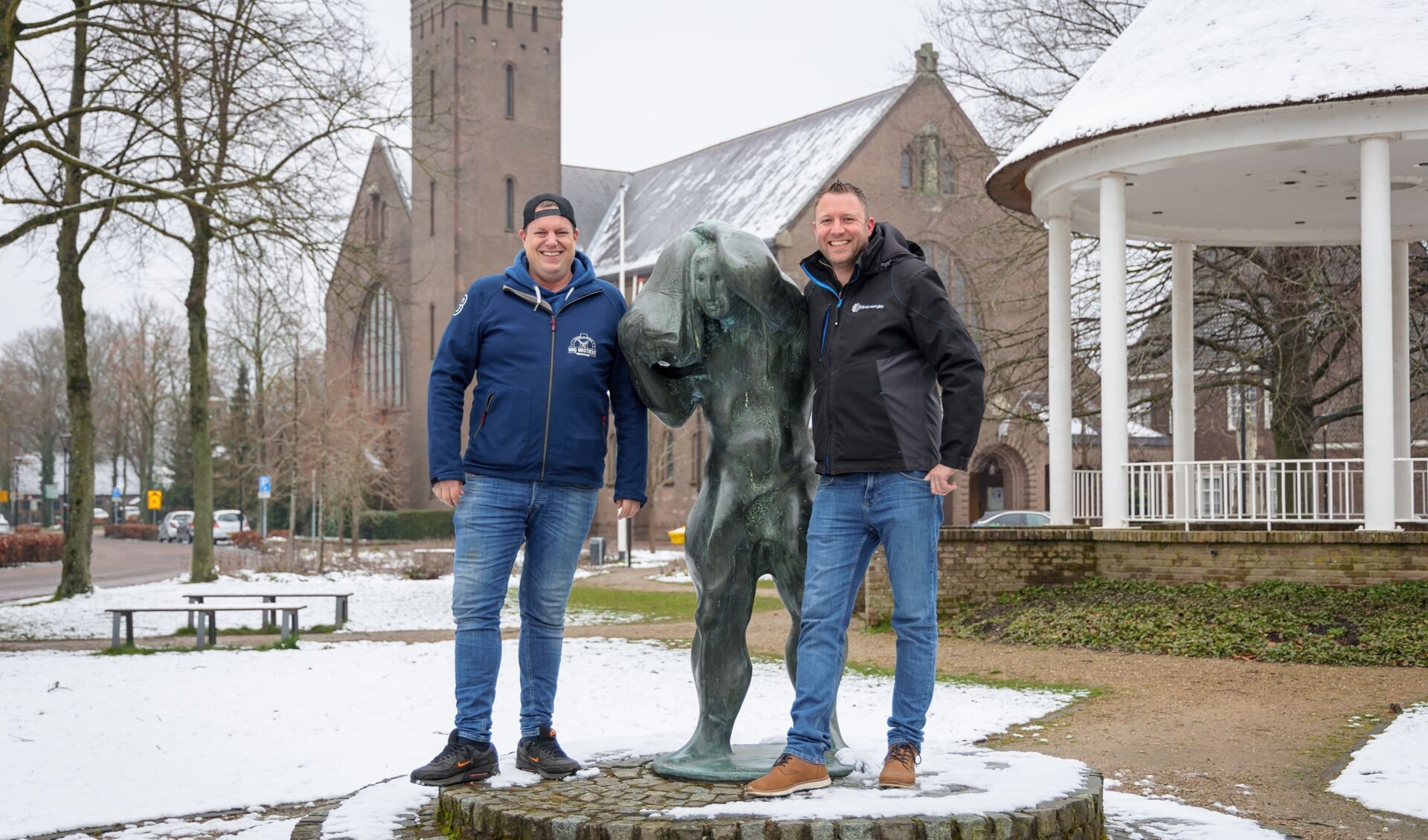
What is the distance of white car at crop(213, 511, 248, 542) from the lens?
49.1m

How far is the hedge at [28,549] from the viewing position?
114 feet

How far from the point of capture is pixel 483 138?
50.1m

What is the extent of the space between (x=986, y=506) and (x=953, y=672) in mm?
36696

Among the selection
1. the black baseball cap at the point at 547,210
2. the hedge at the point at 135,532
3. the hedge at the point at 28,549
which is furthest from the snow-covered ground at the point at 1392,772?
the hedge at the point at 135,532

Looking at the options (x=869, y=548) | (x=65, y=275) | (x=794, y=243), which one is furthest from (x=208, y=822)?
(x=794, y=243)

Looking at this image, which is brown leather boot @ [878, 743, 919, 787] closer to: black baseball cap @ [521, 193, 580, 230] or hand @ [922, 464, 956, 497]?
hand @ [922, 464, 956, 497]

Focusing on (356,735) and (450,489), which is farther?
(356,735)

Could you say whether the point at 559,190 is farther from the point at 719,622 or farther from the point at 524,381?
the point at 719,622

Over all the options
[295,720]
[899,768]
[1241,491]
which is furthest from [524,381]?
[1241,491]

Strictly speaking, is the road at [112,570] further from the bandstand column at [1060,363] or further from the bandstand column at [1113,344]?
the bandstand column at [1113,344]

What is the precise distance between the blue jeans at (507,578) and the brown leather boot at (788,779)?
95cm

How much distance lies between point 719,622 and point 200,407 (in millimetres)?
19326

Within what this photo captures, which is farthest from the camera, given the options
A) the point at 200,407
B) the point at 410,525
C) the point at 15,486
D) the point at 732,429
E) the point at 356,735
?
the point at 15,486

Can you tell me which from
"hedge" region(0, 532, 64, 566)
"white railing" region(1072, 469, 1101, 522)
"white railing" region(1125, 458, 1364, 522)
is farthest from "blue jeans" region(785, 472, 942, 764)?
"hedge" region(0, 532, 64, 566)
